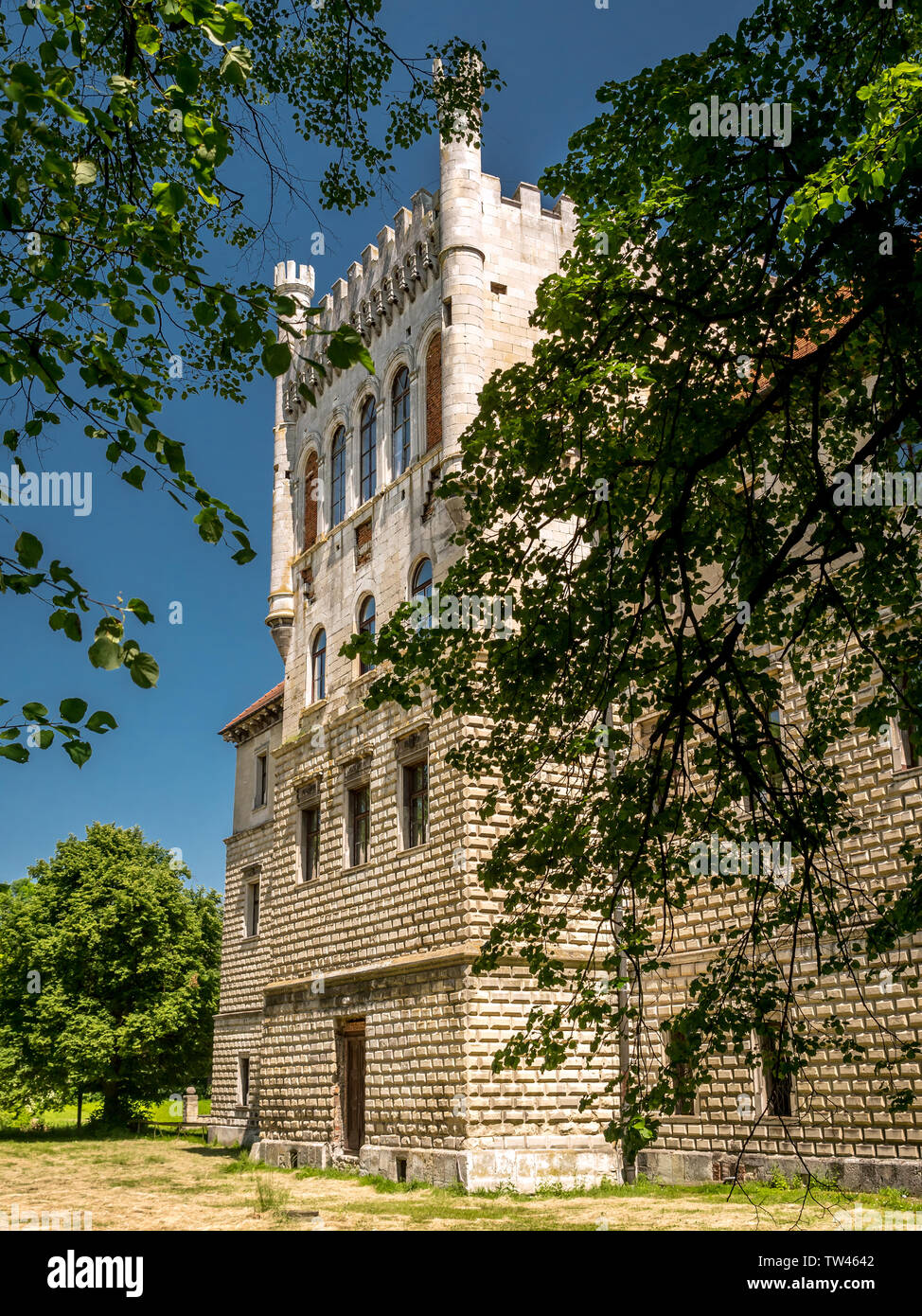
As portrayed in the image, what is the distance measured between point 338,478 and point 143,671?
23.1 meters

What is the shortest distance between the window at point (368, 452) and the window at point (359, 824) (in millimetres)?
6725

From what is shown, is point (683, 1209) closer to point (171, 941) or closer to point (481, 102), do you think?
point (481, 102)

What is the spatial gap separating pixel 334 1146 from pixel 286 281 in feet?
76.0

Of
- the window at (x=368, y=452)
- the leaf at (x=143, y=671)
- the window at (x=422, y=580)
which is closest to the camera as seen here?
the leaf at (x=143, y=671)

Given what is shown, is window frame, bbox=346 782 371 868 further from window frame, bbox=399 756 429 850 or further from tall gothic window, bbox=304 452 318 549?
tall gothic window, bbox=304 452 318 549

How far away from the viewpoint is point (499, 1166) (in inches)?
721

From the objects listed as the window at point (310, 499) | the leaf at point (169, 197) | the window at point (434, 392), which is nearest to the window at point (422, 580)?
the window at point (434, 392)

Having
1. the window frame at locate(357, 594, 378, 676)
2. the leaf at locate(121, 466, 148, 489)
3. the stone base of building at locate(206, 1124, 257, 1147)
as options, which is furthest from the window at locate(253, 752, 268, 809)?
the leaf at locate(121, 466, 148, 489)

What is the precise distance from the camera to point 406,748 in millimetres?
22500

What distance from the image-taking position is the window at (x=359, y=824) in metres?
24.1

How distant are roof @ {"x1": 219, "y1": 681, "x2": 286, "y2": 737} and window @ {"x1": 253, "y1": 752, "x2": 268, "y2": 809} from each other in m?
1.39

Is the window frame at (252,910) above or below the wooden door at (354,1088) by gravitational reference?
above

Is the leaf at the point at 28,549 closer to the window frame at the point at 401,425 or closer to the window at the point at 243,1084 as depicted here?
the window frame at the point at 401,425
